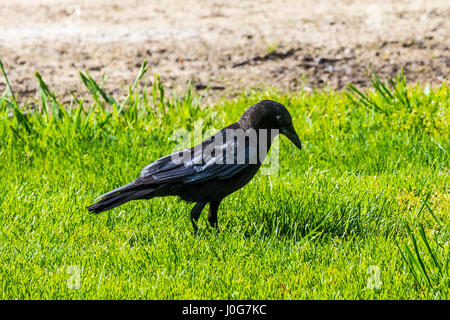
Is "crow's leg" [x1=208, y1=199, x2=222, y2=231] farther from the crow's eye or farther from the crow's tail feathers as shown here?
the crow's eye

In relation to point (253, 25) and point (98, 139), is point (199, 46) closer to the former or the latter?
point (253, 25)

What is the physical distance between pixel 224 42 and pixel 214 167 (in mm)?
4361

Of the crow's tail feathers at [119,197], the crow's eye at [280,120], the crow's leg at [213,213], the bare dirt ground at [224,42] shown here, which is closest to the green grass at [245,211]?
the crow's leg at [213,213]

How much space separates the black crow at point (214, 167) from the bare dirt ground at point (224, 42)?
2.77 meters

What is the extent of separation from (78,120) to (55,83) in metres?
1.39

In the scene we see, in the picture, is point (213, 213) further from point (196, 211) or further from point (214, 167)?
point (214, 167)

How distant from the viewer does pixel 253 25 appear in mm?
8391

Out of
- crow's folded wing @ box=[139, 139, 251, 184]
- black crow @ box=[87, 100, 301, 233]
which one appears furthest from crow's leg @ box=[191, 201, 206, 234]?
crow's folded wing @ box=[139, 139, 251, 184]

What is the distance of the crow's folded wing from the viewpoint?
354 cm

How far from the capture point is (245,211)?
3.99 metres

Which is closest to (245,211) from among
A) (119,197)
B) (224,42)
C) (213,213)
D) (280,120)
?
(213,213)

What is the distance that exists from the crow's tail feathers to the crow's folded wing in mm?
74

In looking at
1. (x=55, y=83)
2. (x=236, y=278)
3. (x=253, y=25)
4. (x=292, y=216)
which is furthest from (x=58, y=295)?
(x=253, y=25)

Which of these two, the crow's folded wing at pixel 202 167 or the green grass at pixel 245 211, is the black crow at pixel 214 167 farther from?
the green grass at pixel 245 211
